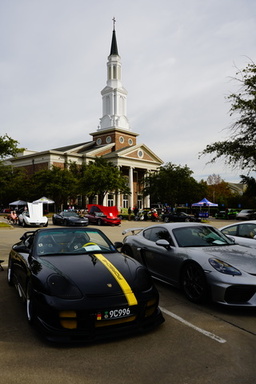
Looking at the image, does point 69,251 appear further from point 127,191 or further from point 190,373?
point 127,191

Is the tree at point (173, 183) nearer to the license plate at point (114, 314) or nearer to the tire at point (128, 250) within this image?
the tire at point (128, 250)

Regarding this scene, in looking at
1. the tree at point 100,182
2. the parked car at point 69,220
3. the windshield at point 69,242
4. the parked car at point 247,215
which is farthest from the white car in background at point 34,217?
the parked car at point 247,215

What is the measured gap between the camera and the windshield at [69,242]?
4.83 meters

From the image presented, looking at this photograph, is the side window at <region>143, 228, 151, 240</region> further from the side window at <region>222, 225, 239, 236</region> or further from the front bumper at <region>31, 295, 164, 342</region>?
the front bumper at <region>31, 295, 164, 342</region>

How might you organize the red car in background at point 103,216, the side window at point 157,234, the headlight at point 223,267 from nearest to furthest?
1. the headlight at point 223,267
2. the side window at point 157,234
3. the red car in background at point 103,216

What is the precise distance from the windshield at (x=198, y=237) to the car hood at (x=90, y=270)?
66.2 inches

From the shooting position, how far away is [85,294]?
3545 millimetres

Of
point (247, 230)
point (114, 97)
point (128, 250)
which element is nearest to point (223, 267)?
point (128, 250)


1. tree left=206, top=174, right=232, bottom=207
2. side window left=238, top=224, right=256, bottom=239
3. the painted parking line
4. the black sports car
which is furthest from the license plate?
tree left=206, top=174, right=232, bottom=207

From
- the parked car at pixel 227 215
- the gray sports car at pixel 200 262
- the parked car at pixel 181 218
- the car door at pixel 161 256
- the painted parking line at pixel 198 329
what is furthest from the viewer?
the parked car at pixel 227 215

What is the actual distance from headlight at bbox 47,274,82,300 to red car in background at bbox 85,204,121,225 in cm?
2384

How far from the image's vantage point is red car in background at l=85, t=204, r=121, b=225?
91.2ft

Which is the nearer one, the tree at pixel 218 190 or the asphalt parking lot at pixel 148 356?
the asphalt parking lot at pixel 148 356

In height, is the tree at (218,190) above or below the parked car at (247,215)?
above
